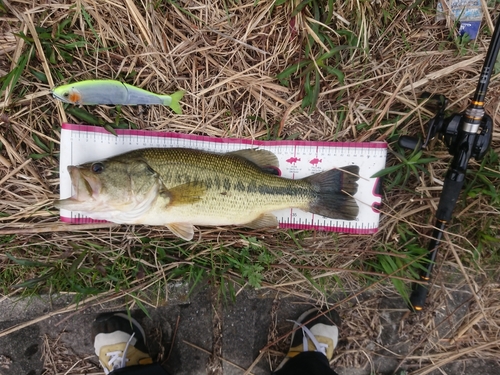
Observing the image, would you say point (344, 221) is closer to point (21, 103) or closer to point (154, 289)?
point (154, 289)

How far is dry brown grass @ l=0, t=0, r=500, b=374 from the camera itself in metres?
2.73

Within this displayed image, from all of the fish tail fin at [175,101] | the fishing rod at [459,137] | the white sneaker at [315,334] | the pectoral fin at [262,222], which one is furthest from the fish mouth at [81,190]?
the fishing rod at [459,137]

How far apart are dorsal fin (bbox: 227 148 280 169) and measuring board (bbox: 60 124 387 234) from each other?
13cm

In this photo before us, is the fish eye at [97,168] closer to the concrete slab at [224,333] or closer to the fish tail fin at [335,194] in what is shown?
the concrete slab at [224,333]

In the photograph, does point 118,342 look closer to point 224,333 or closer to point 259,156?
point 224,333

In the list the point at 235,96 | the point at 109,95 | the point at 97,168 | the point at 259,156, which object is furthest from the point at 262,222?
the point at 109,95

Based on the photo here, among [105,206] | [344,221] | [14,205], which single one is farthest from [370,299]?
[14,205]

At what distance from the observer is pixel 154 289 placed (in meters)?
2.94

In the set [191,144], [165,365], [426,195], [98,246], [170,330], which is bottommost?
[165,365]

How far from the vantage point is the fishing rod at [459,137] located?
2.36 meters

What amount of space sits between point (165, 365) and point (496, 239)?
3178 millimetres

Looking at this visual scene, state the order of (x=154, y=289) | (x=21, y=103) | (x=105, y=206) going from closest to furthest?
(x=105, y=206) < (x=21, y=103) < (x=154, y=289)

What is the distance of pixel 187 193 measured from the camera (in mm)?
2500

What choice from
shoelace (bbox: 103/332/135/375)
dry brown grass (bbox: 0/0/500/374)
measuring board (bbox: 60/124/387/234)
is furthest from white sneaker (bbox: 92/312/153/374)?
measuring board (bbox: 60/124/387/234)
